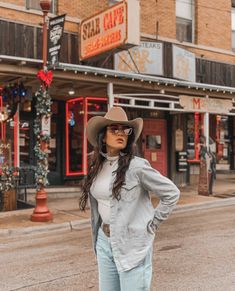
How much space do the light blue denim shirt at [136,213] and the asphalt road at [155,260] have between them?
253 centimetres

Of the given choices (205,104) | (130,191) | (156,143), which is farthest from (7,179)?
(130,191)

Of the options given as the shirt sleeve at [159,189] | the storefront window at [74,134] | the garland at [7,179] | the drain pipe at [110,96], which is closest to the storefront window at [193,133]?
the storefront window at [74,134]

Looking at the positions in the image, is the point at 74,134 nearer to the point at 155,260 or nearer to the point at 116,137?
the point at 155,260

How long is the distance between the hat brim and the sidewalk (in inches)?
240

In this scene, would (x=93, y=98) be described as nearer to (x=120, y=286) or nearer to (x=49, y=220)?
(x=49, y=220)

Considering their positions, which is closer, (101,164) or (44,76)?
(101,164)

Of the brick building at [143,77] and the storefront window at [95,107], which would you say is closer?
the brick building at [143,77]

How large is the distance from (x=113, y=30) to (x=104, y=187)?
28.9ft

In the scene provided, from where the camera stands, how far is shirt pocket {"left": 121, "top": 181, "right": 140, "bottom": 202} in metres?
2.86

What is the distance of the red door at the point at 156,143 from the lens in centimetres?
1656

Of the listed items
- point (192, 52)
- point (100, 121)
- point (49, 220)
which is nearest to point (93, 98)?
point (192, 52)

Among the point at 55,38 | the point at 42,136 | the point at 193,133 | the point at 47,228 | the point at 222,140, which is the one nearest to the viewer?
the point at 47,228

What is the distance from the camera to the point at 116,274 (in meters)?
2.95

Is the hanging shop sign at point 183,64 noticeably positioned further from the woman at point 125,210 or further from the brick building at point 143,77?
the woman at point 125,210
